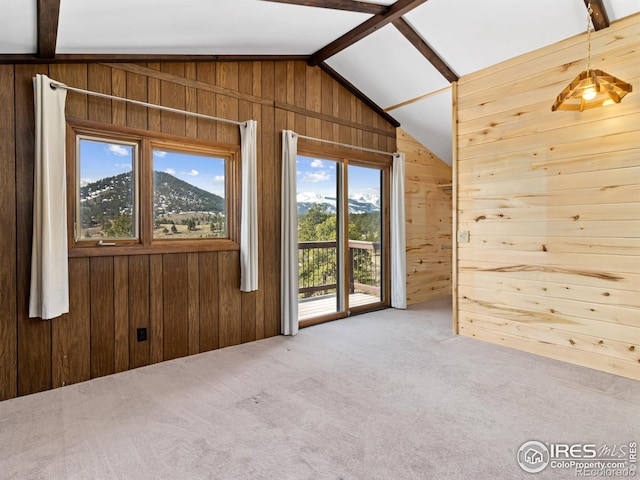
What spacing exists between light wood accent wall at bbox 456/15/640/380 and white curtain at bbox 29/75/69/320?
3.47 m

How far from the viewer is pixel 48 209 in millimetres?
Answer: 2480

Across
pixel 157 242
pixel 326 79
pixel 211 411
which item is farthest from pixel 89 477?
pixel 326 79

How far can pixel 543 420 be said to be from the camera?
2201 millimetres

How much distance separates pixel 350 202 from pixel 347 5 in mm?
Answer: 2189

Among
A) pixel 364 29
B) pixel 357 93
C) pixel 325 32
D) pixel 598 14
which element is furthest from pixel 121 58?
pixel 598 14

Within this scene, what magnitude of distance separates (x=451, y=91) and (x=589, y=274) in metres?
2.27

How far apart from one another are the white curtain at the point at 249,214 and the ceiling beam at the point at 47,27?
1.53 m

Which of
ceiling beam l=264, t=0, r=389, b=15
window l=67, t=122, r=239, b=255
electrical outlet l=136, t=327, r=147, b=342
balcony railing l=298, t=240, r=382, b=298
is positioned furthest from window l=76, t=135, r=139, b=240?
balcony railing l=298, t=240, r=382, b=298

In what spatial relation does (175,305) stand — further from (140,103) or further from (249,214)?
(140,103)

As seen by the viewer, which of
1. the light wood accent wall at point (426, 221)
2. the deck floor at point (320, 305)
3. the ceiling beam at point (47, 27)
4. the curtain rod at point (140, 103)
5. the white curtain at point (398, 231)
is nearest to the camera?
the ceiling beam at point (47, 27)

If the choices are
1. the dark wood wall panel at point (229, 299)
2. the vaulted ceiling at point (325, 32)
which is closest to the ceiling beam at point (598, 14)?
the vaulted ceiling at point (325, 32)

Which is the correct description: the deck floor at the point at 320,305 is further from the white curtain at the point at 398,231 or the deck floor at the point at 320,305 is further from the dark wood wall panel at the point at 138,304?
the dark wood wall panel at the point at 138,304

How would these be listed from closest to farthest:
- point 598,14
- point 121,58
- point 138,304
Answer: point 598,14, point 121,58, point 138,304

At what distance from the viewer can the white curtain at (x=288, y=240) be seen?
3.83 metres
